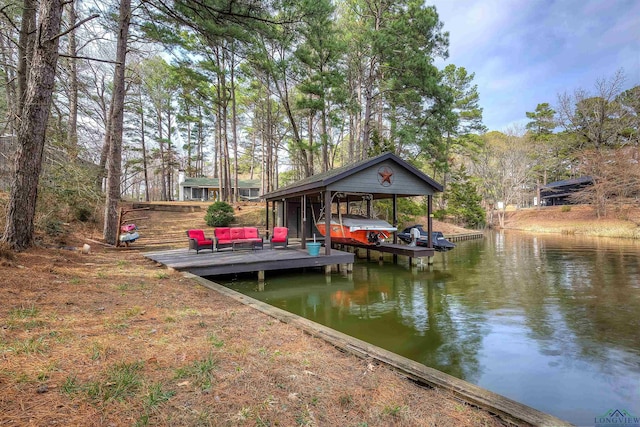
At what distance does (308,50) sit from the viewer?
15719 millimetres

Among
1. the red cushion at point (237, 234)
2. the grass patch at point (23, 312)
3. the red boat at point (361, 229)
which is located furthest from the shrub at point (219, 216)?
the grass patch at point (23, 312)

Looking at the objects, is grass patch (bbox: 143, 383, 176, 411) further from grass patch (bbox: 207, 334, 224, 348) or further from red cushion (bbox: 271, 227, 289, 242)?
red cushion (bbox: 271, 227, 289, 242)

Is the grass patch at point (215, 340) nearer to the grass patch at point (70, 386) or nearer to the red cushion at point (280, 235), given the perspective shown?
the grass patch at point (70, 386)

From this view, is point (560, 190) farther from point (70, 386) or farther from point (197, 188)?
point (70, 386)

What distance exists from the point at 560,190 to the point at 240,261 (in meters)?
39.1

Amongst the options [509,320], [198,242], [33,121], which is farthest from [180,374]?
[198,242]

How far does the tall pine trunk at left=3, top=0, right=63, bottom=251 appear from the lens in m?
5.56

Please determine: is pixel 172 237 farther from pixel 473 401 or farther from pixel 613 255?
pixel 613 255

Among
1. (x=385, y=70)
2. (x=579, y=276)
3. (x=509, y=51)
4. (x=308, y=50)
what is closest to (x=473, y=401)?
(x=579, y=276)

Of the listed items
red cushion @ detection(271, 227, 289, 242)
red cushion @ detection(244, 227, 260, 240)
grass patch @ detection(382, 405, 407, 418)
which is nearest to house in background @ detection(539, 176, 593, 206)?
red cushion @ detection(271, 227, 289, 242)

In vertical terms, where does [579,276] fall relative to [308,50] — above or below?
below

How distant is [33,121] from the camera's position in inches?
221

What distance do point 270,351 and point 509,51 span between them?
20.6 meters

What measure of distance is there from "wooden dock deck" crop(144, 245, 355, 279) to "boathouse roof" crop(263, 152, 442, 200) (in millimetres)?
2233
